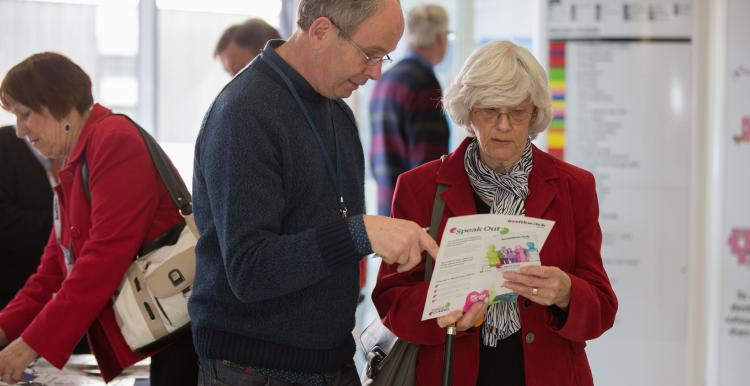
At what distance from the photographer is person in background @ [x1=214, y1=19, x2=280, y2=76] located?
11.2ft

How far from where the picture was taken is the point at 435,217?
1.84 m

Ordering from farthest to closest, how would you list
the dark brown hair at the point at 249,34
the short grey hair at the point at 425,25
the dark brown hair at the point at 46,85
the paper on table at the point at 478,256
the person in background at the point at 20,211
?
the short grey hair at the point at 425,25
the dark brown hair at the point at 249,34
the person in background at the point at 20,211
the dark brown hair at the point at 46,85
the paper on table at the point at 478,256

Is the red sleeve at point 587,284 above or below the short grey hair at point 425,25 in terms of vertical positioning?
below

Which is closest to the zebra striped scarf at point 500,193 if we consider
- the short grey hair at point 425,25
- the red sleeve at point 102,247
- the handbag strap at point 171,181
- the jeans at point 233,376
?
the jeans at point 233,376

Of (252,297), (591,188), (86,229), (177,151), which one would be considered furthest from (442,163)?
(177,151)

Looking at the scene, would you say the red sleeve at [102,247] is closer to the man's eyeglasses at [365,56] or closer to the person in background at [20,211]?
the man's eyeglasses at [365,56]

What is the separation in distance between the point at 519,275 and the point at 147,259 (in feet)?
3.11

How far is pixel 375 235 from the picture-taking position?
1.42 metres

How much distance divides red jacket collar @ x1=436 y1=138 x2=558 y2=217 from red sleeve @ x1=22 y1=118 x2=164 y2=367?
748 mm

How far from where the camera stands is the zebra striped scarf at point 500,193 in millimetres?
1810

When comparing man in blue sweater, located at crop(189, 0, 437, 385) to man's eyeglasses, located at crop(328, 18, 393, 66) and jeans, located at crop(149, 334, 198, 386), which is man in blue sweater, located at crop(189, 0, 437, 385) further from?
jeans, located at crop(149, 334, 198, 386)

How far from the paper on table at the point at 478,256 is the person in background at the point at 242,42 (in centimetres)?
206

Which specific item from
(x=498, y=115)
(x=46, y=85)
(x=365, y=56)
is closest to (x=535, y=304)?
(x=498, y=115)

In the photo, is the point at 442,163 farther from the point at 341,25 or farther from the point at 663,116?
the point at 663,116
